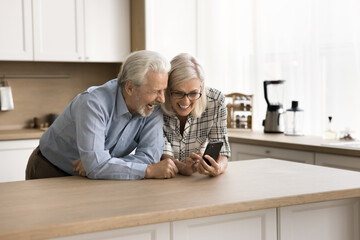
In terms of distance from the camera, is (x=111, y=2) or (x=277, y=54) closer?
(x=277, y=54)

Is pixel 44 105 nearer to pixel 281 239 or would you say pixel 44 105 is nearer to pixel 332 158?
pixel 332 158

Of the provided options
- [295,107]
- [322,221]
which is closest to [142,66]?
[322,221]

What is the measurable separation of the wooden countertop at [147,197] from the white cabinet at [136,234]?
0.07 metres

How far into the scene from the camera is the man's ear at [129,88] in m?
2.06

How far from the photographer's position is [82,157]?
1.96 metres

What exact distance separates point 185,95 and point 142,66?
26 centimetres

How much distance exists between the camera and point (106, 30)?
4.59 meters

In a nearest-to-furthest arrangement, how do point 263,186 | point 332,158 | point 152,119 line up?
point 263,186 < point 152,119 < point 332,158

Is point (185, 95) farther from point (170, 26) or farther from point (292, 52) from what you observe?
point (170, 26)

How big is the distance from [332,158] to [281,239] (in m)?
1.42

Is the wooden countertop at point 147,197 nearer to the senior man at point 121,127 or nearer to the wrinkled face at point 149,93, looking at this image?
the senior man at point 121,127

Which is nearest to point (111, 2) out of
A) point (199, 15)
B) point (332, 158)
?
point (199, 15)

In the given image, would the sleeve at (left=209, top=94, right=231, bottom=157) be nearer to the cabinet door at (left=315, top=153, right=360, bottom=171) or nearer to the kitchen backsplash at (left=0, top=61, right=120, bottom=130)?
the cabinet door at (left=315, top=153, right=360, bottom=171)

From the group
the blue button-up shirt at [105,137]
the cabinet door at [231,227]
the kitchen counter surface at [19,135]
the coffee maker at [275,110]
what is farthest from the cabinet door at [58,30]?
the cabinet door at [231,227]
